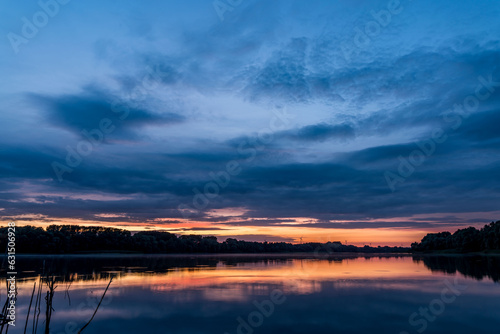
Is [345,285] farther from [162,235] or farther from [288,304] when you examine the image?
[162,235]

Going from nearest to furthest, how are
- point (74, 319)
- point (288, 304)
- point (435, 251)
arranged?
point (74, 319)
point (288, 304)
point (435, 251)

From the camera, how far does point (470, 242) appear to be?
138125mm

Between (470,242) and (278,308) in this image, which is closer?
(278,308)

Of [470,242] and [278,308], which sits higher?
[470,242]

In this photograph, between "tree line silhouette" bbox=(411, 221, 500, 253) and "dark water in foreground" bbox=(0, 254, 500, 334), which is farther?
"tree line silhouette" bbox=(411, 221, 500, 253)

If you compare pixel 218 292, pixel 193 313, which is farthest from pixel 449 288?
pixel 193 313

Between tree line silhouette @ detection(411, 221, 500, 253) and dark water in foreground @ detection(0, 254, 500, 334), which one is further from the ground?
tree line silhouette @ detection(411, 221, 500, 253)

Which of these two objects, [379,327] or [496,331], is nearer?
[496,331]

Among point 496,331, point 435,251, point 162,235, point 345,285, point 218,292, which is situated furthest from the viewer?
point 162,235

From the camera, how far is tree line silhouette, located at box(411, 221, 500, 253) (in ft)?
405

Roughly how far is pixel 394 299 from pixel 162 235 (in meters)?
170

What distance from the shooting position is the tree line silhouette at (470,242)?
405 feet

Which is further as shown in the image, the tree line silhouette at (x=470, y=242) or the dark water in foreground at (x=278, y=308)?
the tree line silhouette at (x=470, y=242)

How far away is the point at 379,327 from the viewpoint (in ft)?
54.9
